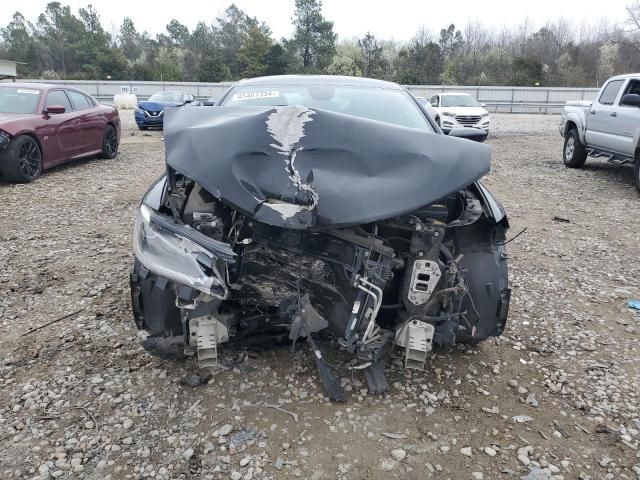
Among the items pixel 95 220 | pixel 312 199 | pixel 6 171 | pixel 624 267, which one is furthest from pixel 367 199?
pixel 6 171

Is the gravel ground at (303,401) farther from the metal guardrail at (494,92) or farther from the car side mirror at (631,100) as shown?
the metal guardrail at (494,92)

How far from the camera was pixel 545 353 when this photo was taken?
3.20 metres

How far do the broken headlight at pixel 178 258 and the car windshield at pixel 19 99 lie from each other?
A: 22.7 ft

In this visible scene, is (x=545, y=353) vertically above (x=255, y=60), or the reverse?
(x=255, y=60)

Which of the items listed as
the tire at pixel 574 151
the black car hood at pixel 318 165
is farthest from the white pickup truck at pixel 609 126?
the black car hood at pixel 318 165

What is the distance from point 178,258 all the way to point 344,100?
6.86 feet

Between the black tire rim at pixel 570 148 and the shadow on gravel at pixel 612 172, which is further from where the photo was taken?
the black tire rim at pixel 570 148

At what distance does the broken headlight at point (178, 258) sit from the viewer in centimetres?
221

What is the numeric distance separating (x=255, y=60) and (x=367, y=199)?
4482 cm

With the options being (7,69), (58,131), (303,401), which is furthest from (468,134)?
(7,69)

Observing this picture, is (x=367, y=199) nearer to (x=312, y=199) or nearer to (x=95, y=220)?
(x=312, y=199)

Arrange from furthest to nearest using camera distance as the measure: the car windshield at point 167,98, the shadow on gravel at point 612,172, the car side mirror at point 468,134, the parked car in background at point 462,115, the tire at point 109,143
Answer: the car windshield at point 167,98
the parked car in background at point 462,115
the tire at point 109,143
the shadow on gravel at point 612,172
the car side mirror at point 468,134

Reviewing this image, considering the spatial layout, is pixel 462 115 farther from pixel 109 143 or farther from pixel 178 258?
pixel 178 258

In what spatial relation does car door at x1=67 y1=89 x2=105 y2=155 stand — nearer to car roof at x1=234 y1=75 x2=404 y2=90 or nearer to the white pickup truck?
car roof at x1=234 y1=75 x2=404 y2=90
